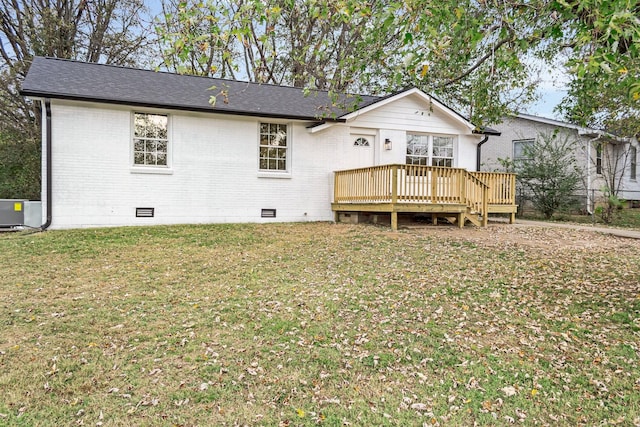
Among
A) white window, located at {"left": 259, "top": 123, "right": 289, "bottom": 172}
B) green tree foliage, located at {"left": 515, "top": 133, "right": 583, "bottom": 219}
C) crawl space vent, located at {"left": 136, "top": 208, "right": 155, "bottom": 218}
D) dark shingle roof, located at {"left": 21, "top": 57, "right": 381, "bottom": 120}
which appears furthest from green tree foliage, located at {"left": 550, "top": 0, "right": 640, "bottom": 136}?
green tree foliage, located at {"left": 515, "top": 133, "right": 583, "bottom": 219}

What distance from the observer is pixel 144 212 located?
1155 centimetres

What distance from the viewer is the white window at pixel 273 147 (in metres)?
12.9

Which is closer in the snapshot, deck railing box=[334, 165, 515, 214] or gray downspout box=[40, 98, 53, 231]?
gray downspout box=[40, 98, 53, 231]

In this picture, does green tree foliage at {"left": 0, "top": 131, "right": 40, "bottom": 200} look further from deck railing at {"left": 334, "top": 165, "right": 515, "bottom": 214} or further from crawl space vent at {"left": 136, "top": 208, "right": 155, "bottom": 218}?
deck railing at {"left": 334, "top": 165, "right": 515, "bottom": 214}

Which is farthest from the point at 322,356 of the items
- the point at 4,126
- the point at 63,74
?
the point at 4,126

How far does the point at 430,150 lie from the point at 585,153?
29.5 ft

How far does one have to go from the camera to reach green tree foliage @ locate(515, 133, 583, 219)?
55.1ft

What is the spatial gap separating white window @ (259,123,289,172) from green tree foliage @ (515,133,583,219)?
1006cm

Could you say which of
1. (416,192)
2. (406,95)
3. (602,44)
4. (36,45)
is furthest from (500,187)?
(36,45)

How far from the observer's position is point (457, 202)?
38.7 ft

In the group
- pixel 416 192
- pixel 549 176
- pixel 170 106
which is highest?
pixel 170 106

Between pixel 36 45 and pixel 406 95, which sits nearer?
pixel 406 95

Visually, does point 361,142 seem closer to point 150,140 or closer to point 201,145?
point 201,145

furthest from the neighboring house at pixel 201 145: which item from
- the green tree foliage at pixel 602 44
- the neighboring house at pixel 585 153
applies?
the neighboring house at pixel 585 153
